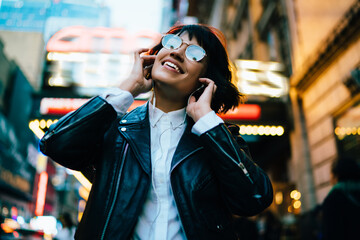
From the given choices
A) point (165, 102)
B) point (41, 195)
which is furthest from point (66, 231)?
point (41, 195)

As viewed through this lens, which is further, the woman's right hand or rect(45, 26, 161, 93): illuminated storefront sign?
rect(45, 26, 161, 93): illuminated storefront sign

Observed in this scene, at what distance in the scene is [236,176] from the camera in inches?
51.4

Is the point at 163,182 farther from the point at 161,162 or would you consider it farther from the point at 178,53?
the point at 178,53

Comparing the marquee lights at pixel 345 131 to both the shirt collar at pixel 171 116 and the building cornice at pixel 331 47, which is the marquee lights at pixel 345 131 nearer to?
the building cornice at pixel 331 47

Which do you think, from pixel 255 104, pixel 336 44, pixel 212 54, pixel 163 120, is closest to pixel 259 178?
pixel 163 120

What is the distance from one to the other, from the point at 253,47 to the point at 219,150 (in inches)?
567

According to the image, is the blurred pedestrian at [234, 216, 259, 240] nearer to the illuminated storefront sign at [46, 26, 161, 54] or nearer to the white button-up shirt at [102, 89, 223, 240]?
the white button-up shirt at [102, 89, 223, 240]

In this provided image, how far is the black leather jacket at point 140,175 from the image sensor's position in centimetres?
125

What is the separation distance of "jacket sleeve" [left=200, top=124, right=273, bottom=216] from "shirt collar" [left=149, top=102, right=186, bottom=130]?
0.25 meters

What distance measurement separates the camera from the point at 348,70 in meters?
6.41

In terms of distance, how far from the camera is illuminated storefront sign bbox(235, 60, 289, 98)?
30.6ft

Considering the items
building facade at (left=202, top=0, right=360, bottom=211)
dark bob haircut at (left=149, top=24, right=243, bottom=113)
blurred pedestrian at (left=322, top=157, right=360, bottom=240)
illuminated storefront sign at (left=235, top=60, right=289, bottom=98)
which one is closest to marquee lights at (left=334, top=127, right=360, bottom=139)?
building facade at (left=202, top=0, right=360, bottom=211)

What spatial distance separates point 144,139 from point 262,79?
28.1ft

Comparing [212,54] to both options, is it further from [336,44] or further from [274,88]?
[274,88]
